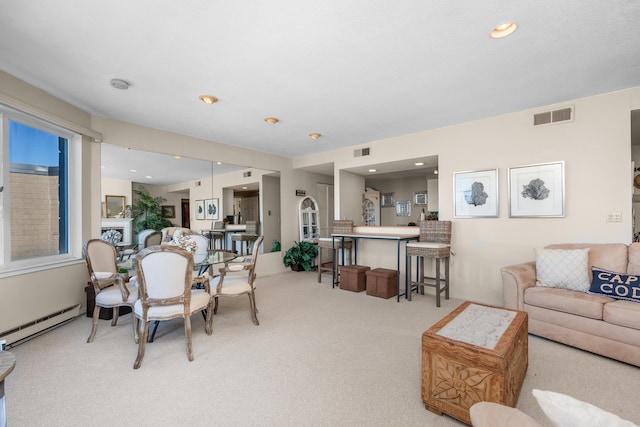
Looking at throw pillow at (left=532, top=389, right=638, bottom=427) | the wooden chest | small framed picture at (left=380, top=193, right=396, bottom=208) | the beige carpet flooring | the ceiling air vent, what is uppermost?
the ceiling air vent

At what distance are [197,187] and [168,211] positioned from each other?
0.67m

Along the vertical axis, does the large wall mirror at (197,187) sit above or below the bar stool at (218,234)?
above

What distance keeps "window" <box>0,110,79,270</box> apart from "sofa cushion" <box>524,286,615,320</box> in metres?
5.30

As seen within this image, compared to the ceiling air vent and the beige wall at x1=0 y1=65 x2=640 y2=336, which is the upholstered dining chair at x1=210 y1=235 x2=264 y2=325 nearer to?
the beige wall at x1=0 y1=65 x2=640 y2=336

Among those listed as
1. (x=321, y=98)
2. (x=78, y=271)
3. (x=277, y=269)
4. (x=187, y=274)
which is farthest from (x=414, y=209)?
(x=78, y=271)

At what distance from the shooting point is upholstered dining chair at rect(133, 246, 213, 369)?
7.95 feet

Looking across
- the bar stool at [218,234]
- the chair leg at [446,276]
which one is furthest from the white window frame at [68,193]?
the chair leg at [446,276]

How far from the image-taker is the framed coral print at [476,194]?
395cm

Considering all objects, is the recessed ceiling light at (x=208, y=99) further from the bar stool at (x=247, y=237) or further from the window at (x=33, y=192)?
the bar stool at (x=247, y=237)

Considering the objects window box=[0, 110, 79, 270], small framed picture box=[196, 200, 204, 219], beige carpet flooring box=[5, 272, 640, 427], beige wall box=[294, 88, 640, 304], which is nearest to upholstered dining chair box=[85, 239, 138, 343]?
beige carpet flooring box=[5, 272, 640, 427]

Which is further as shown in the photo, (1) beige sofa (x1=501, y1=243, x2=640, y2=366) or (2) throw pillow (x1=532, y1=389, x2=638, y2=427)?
(1) beige sofa (x1=501, y1=243, x2=640, y2=366)

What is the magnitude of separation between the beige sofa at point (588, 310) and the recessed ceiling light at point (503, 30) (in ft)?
7.65

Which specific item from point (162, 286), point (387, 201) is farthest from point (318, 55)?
point (387, 201)

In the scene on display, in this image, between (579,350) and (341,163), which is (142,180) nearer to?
(341,163)
